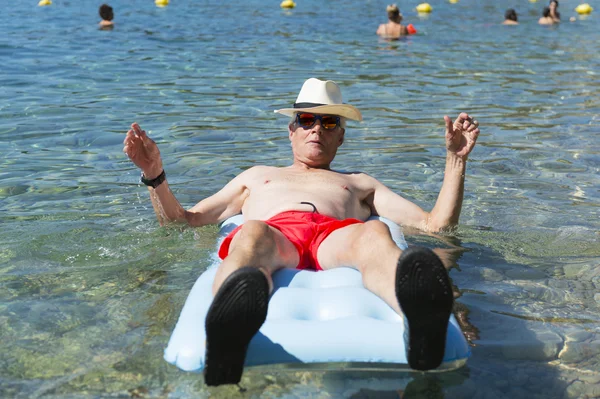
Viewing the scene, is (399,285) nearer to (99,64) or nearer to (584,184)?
(584,184)

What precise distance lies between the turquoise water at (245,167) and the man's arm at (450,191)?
332 mm

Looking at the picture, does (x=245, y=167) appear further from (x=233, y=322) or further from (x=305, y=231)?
(x=233, y=322)

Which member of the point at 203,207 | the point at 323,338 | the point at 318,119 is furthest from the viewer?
the point at 203,207

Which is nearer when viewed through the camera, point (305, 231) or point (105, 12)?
point (305, 231)

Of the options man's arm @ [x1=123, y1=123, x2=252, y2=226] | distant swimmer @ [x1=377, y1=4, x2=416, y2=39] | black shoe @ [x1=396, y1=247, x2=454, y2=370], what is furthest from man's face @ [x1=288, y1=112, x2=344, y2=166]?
distant swimmer @ [x1=377, y1=4, x2=416, y2=39]

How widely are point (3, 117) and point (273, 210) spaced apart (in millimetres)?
5383

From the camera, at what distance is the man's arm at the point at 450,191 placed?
171 inches

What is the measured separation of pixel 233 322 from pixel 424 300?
0.69 meters

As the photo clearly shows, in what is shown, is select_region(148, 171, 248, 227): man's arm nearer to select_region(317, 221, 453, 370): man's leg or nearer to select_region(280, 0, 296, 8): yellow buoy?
select_region(317, 221, 453, 370): man's leg

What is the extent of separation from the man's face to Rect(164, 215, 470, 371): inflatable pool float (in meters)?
1.53

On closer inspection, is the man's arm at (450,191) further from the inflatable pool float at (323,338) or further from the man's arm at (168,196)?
the inflatable pool float at (323,338)

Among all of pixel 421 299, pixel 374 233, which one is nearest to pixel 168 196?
pixel 374 233

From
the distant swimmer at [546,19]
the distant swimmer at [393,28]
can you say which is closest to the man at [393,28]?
the distant swimmer at [393,28]

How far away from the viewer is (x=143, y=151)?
14.4 ft
